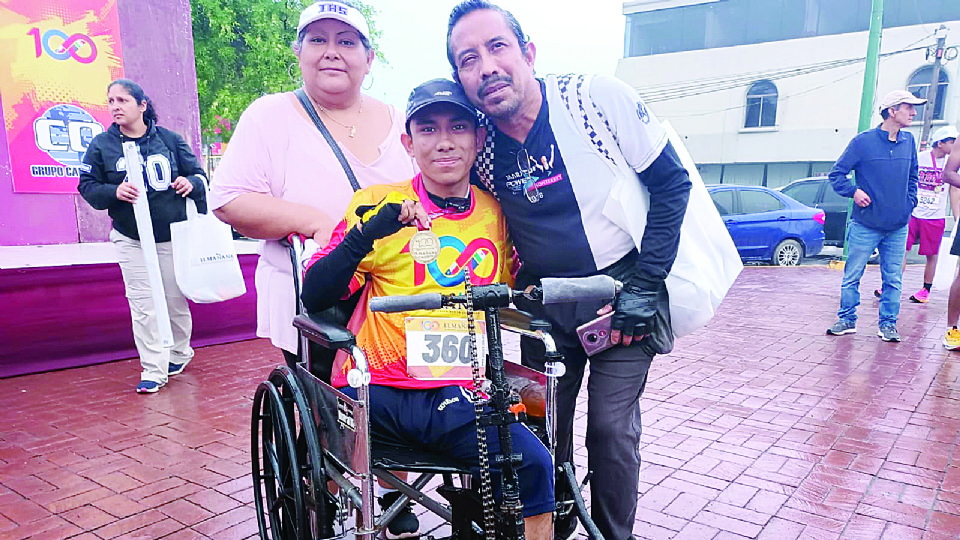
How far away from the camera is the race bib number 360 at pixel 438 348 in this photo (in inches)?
76.0

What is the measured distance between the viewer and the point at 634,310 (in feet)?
6.27

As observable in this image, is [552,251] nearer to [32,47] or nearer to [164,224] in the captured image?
[164,224]

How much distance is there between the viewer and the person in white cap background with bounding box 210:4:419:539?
214 cm

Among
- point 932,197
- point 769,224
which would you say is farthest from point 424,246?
point 769,224

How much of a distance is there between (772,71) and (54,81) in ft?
79.4

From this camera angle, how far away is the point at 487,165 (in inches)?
83.3

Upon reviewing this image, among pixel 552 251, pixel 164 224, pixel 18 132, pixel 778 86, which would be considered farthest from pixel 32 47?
pixel 778 86

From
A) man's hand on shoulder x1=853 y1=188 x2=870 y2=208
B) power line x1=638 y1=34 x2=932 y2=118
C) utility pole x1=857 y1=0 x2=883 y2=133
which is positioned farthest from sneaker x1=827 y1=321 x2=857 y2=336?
power line x1=638 y1=34 x2=932 y2=118

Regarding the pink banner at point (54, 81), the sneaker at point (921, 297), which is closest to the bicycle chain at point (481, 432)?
the pink banner at point (54, 81)

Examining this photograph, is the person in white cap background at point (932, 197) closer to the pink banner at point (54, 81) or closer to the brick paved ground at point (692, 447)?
the brick paved ground at point (692, 447)

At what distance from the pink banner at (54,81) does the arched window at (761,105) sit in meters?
23.5

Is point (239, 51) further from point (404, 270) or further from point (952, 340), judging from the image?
point (404, 270)

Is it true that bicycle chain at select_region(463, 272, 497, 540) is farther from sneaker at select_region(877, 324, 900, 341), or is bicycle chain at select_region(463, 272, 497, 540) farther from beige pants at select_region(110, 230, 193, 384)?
sneaker at select_region(877, 324, 900, 341)

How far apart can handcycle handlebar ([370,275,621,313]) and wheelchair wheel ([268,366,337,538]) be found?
590 mm
